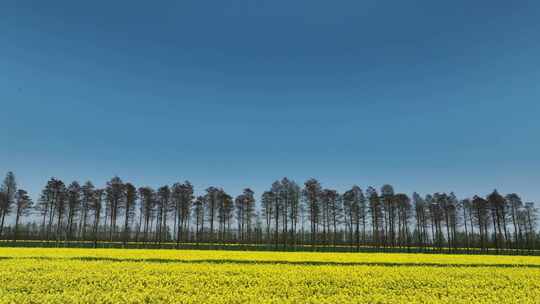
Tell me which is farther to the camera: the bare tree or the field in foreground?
the bare tree

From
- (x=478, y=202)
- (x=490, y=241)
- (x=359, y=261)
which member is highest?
(x=478, y=202)

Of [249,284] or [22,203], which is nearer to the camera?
[249,284]

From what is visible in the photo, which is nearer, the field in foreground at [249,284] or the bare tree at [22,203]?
the field in foreground at [249,284]

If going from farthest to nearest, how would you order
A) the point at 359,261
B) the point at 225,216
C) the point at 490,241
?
the point at 490,241, the point at 225,216, the point at 359,261

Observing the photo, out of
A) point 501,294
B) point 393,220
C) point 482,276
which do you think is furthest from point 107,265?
point 393,220

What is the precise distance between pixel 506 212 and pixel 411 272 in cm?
8549

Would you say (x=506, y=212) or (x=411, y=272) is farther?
(x=506, y=212)

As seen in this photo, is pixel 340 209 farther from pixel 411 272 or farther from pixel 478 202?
pixel 411 272

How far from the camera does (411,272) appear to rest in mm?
20906

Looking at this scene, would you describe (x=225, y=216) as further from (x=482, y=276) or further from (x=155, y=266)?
(x=482, y=276)

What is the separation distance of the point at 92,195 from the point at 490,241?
13242 centimetres

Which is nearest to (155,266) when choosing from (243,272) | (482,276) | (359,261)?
(243,272)

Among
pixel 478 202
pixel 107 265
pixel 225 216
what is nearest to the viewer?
pixel 107 265

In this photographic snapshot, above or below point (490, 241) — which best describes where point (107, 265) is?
above
